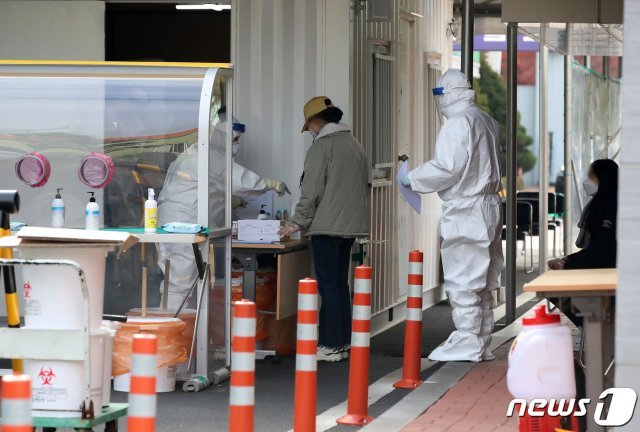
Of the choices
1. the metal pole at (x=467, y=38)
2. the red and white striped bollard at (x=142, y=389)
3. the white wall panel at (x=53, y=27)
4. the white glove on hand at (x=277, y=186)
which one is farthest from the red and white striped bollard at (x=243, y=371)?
the white wall panel at (x=53, y=27)

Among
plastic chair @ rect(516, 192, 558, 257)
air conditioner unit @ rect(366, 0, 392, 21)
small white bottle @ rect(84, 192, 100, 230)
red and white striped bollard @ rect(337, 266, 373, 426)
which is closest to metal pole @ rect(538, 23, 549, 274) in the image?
plastic chair @ rect(516, 192, 558, 257)

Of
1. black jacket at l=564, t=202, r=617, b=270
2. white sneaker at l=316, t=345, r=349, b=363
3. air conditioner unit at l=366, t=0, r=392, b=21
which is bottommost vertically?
white sneaker at l=316, t=345, r=349, b=363

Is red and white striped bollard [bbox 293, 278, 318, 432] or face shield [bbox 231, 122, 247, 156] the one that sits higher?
face shield [bbox 231, 122, 247, 156]

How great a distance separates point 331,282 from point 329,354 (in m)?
0.55

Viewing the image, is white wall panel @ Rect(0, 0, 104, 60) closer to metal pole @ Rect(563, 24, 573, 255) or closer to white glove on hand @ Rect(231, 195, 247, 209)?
white glove on hand @ Rect(231, 195, 247, 209)

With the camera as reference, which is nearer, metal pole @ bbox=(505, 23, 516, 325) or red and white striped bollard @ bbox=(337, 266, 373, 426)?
red and white striped bollard @ bbox=(337, 266, 373, 426)

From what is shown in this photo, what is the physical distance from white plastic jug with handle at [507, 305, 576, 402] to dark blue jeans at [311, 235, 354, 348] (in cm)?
480

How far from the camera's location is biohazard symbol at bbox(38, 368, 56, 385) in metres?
6.04

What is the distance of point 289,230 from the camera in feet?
34.5

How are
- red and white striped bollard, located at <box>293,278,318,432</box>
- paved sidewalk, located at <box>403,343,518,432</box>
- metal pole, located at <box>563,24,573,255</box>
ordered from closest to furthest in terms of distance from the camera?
red and white striped bollard, located at <box>293,278,318,432</box>
paved sidewalk, located at <box>403,343,518,432</box>
metal pole, located at <box>563,24,573,255</box>

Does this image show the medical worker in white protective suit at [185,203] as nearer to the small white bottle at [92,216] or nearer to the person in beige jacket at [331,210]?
the small white bottle at [92,216]

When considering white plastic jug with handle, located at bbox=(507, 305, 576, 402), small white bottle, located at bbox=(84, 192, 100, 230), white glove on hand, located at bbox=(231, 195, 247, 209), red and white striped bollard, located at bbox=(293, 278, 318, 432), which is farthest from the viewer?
white glove on hand, located at bbox=(231, 195, 247, 209)

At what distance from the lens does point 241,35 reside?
11758 mm

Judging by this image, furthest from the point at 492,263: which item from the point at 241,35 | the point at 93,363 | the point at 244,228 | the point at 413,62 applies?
the point at 93,363
